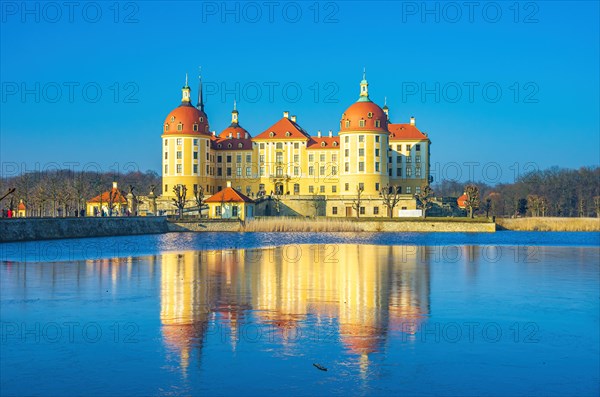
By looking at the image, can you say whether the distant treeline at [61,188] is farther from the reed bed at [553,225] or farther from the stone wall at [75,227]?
the reed bed at [553,225]

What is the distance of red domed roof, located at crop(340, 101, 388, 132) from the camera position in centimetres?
7531

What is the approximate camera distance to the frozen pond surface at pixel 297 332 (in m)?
9.41

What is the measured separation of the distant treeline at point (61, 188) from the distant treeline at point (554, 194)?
51.8 meters

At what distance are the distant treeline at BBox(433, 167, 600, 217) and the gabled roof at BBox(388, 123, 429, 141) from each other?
66.8 feet

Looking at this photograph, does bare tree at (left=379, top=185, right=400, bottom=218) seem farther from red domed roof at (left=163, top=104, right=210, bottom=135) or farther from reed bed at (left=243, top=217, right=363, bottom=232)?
red domed roof at (left=163, top=104, right=210, bottom=135)

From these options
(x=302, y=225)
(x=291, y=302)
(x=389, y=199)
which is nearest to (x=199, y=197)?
(x=302, y=225)

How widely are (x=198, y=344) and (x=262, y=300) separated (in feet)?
15.3

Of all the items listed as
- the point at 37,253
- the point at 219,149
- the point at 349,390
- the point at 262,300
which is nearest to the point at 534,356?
the point at 349,390

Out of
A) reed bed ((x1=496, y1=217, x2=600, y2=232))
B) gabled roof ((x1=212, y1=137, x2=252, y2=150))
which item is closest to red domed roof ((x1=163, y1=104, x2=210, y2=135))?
gabled roof ((x1=212, y1=137, x2=252, y2=150))

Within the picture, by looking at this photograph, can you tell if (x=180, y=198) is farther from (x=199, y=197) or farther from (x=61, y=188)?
(x=61, y=188)

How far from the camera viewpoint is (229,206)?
2598 inches

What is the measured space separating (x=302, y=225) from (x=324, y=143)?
73.4ft

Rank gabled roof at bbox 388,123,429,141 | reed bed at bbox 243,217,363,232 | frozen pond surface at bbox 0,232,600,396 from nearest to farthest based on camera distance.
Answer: frozen pond surface at bbox 0,232,600,396 → reed bed at bbox 243,217,363,232 → gabled roof at bbox 388,123,429,141

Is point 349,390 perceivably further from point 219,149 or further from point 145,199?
point 219,149
